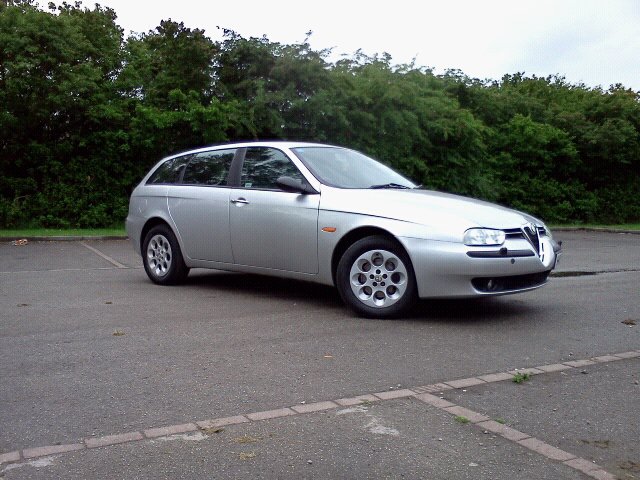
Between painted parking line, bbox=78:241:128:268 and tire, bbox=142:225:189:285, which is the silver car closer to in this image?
tire, bbox=142:225:189:285

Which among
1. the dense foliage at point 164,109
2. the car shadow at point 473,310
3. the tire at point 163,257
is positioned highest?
the dense foliage at point 164,109

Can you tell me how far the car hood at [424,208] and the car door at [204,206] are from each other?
1.51 meters

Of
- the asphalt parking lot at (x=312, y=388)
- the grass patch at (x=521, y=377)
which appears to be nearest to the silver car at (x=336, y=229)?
the asphalt parking lot at (x=312, y=388)

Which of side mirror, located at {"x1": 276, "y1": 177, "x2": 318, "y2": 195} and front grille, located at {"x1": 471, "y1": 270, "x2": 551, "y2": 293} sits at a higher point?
side mirror, located at {"x1": 276, "y1": 177, "x2": 318, "y2": 195}

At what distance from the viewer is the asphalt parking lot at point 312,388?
405 cm

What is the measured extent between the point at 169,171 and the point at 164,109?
472 inches

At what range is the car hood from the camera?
7.37m

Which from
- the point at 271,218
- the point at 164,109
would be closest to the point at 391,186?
the point at 271,218

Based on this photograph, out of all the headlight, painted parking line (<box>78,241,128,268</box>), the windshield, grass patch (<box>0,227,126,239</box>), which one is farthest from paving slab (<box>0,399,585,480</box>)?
grass patch (<box>0,227,126,239</box>)

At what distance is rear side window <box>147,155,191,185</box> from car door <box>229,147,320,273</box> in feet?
3.98

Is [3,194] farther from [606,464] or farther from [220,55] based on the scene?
[606,464]

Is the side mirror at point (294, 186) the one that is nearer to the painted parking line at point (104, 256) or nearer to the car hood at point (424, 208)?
the car hood at point (424, 208)

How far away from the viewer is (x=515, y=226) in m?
7.50

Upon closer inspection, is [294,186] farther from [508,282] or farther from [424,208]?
[508,282]
